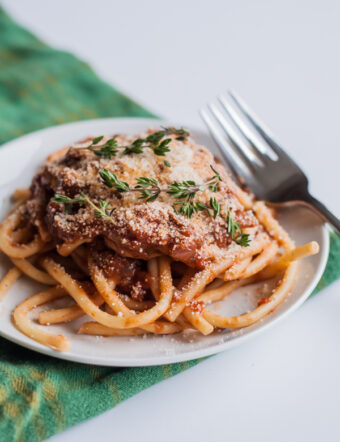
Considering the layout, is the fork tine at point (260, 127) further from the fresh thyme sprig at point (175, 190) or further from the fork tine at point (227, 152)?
the fresh thyme sprig at point (175, 190)

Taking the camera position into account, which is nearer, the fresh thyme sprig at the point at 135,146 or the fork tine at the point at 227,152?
the fresh thyme sprig at the point at 135,146

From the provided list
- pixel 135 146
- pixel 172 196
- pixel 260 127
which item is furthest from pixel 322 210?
pixel 135 146

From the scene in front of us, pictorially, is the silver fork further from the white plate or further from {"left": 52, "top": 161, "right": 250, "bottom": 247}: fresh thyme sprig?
{"left": 52, "top": 161, "right": 250, "bottom": 247}: fresh thyme sprig

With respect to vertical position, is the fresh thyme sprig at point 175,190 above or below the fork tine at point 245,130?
below

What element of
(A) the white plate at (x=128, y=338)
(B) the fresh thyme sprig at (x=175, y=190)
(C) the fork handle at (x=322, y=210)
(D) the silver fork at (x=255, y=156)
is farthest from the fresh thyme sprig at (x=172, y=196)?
(D) the silver fork at (x=255, y=156)

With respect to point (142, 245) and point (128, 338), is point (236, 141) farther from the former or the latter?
point (128, 338)

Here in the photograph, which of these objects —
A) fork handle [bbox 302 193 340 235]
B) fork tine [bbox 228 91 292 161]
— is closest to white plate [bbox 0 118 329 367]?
fork handle [bbox 302 193 340 235]

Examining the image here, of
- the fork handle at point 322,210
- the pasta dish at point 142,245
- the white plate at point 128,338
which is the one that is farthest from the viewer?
the fork handle at point 322,210

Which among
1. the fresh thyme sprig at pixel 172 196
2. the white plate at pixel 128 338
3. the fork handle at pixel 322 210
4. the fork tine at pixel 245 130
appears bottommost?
the white plate at pixel 128 338

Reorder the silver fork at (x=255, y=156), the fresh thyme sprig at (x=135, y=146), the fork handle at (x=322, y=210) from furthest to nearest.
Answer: the silver fork at (x=255, y=156) → the fork handle at (x=322, y=210) → the fresh thyme sprig at (x=135, y=146)
